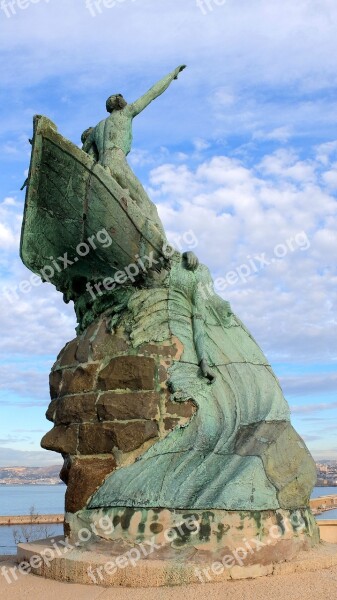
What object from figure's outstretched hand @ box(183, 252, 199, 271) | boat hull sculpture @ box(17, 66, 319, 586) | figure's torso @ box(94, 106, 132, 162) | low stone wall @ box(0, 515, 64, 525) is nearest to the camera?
boat hull sculpture @ box(17, 66, 319, 586)

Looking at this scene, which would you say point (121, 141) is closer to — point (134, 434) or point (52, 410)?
point (52, 410)

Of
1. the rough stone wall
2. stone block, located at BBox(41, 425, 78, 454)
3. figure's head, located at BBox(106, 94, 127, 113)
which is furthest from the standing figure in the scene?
stone block, located at BBox(41, 425, 78, 454)

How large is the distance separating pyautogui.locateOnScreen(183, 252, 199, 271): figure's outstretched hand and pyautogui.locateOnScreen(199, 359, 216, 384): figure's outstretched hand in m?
0.97

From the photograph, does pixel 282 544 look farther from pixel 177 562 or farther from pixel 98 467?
pixel 98 467

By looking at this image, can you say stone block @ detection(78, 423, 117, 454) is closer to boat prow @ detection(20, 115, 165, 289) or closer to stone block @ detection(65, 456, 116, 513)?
stone block @ detection(65, 456, 116, 513)

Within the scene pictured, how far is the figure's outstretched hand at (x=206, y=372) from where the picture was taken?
570 cm

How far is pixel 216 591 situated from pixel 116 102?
4.74 m

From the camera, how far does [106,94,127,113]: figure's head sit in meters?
6.72

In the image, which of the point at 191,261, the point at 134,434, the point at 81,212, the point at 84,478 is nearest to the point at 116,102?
the point at 81,212

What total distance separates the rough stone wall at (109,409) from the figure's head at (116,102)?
7.92 ft

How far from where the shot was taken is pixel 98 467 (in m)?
5.38

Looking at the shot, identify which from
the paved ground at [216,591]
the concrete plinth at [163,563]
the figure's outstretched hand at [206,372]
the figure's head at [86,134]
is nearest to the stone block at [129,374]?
the figure's outstretched hand at [206,372]

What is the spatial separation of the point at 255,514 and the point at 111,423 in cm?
142

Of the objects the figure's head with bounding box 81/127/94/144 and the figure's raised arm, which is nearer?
the figure's raised arm
